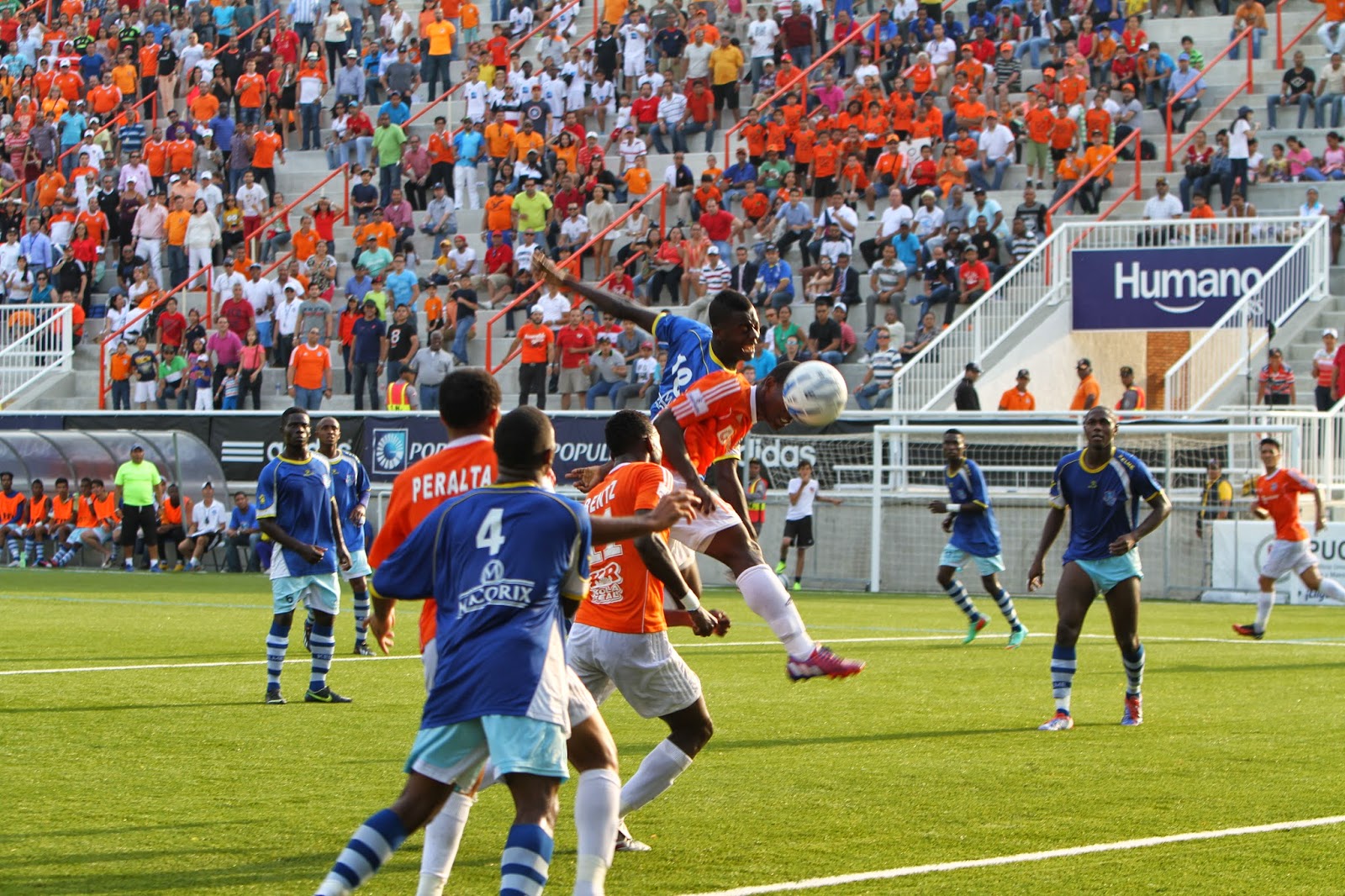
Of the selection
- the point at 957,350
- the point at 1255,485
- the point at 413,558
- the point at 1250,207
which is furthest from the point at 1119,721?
the point at 1250,207

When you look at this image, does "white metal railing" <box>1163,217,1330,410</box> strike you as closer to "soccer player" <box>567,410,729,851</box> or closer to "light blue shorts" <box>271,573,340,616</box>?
"light blue shorts" <box>271,573,340,616</box>

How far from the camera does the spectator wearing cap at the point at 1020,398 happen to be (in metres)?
27.9

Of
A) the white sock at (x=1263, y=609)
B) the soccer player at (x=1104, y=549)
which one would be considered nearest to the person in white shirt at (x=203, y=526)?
the white sock at (x=1263, y=609)

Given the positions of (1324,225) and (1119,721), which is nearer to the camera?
(1119,721)

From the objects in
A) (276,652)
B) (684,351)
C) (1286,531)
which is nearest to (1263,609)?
(1286,531)

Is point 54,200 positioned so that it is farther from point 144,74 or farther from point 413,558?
point 413,558

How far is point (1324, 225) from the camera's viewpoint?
2914 centimetres

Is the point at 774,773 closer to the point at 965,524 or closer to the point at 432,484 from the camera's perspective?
the point at 432,484

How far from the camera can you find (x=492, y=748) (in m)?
5.78

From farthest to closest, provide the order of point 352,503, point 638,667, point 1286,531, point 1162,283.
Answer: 1. point 1162,283
2. point 1286,531
3. point 352,503
4. point 638,667

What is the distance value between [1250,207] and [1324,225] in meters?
1.29

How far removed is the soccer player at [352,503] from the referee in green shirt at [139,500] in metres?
13.4

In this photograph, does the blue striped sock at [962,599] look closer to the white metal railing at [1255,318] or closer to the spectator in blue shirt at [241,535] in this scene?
the white metal railing at [1255,318]

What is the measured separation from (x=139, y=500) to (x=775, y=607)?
77.3 ft
